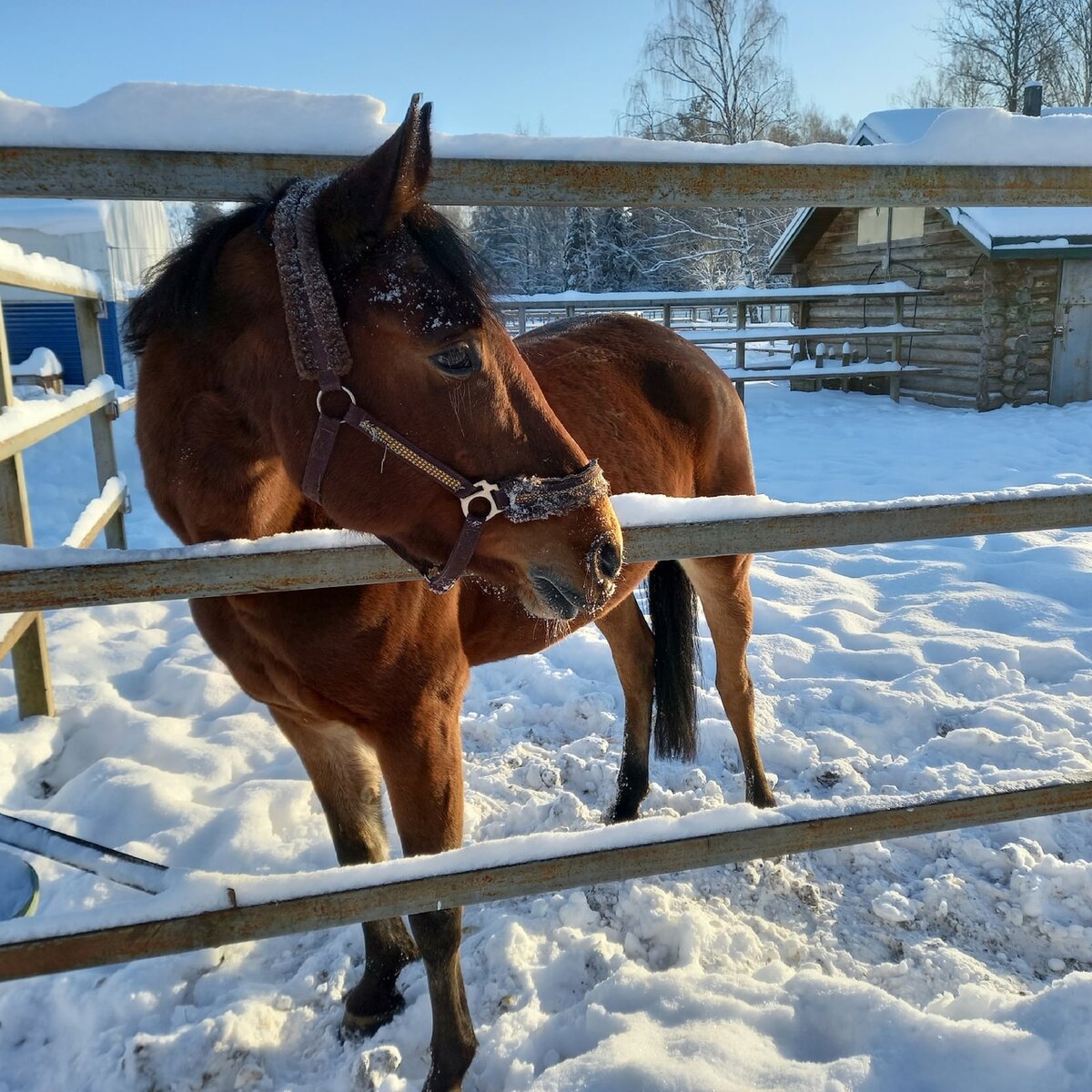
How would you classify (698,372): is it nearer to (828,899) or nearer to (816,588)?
(828,899)

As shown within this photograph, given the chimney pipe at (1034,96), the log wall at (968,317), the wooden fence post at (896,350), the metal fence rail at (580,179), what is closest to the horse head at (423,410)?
the metal fence rail at (580,179)

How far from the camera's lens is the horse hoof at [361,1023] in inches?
76.8

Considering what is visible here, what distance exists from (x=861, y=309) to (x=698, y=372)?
43.9ft

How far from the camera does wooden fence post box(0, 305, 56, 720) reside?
2998 mm

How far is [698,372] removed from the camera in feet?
9.64

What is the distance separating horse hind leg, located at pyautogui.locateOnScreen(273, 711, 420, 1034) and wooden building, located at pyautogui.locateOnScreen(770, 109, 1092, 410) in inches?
467

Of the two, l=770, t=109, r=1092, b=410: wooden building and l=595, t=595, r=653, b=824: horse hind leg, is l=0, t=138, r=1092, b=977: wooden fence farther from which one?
l=770, t=109, r=1092, b=410: wooden building

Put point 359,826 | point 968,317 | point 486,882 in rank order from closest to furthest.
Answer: point 486,882 < point 359,826 < point 968,317

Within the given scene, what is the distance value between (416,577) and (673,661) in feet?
6.58

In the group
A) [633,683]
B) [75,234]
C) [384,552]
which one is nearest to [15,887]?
[384,552]

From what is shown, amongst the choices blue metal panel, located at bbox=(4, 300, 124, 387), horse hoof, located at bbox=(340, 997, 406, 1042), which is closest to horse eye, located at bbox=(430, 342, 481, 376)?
horse hoof, located at bbox=(340, 997, 406, 1042)

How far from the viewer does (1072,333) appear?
11539 millimetres

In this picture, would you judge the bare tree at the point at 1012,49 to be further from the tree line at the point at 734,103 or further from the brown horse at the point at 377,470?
the brown horse at the point at 377,470

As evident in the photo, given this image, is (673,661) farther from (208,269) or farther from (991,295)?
(991,295)
